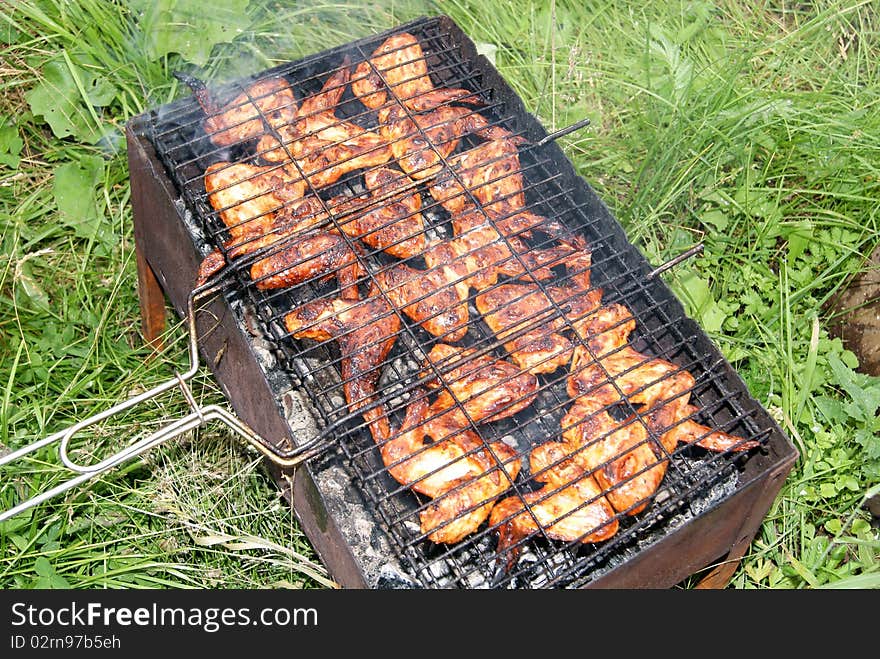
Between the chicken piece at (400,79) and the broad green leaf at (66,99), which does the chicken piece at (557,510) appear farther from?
the broad green leaf at (66,99)

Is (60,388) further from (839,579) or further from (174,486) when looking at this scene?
(839,579)

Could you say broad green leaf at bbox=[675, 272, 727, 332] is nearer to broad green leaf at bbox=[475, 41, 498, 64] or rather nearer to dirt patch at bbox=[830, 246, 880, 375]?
dirt patch at bbox=[830, 246, 880, 375]

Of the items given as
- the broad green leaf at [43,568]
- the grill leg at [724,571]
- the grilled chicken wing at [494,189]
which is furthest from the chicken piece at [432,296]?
the broad green leaf at [43,568]

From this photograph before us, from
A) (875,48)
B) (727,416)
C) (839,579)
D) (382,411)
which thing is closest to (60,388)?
(382,411)

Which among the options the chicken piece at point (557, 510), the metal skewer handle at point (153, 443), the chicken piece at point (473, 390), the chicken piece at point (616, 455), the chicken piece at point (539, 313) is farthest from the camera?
the chicken piece at point (539, 313)

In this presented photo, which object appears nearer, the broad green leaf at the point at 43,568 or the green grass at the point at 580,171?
the broad green leaf at the point at 43,568

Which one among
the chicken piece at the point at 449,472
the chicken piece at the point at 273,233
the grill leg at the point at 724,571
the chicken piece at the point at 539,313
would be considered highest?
the chicken piece at the point at 273,233

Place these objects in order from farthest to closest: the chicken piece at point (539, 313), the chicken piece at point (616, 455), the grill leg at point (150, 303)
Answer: the grill leg at point (150, 303) → the chicken piece at point (539, 313) → the chicken piece at point (616, 455)

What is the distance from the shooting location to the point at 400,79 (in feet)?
13.6

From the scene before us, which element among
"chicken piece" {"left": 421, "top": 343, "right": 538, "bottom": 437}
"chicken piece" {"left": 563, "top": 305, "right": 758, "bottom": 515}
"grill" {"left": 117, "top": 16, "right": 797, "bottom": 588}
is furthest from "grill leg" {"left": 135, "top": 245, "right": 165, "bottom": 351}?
"chicken piece" {"left": 563, "top": 305, "right": 758, "bottom": 515}

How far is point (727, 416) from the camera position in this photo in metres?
3.30

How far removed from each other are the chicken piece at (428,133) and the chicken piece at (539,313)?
2.26 ft

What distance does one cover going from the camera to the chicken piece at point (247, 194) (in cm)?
363

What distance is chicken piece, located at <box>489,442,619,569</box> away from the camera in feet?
9.68
